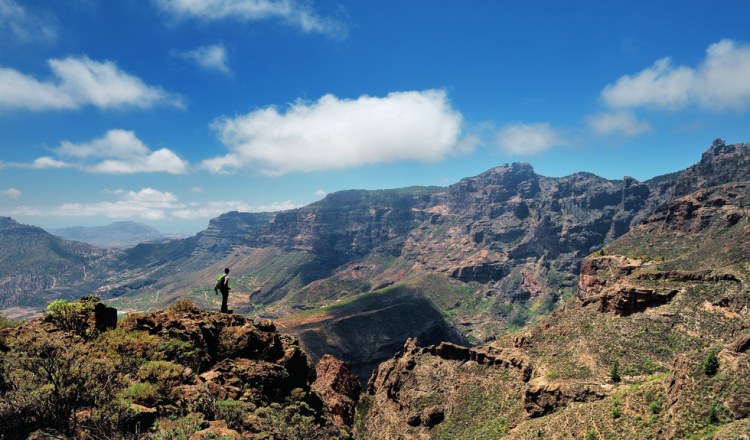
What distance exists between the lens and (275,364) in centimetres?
3089

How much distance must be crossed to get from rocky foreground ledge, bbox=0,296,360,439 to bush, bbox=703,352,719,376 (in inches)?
1416

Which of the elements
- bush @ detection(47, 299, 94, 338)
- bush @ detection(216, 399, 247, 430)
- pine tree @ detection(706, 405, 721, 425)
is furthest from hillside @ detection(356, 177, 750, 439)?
bush @ detection(47, 299, 94, 338)

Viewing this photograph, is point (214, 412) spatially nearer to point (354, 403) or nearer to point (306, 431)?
point (306, 431)

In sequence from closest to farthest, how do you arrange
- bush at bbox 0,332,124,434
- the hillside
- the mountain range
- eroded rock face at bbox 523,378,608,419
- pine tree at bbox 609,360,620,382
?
bush at bbox 0,332,124,434 < the mountain range < the hillside < eroded rock face at bbox 523,378,608,419 < pine tree at bbox 609,360,620,382

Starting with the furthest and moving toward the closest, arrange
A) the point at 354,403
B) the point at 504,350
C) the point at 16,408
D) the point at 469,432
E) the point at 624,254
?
the point at 624,254 < the point at 354,403 < the point at 504,350 < the point at 469,432 < the point at 16,408

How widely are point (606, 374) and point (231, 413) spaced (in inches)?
1983

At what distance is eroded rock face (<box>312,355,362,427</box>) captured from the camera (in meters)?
60.0

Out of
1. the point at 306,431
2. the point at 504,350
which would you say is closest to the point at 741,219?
the point at 504,350

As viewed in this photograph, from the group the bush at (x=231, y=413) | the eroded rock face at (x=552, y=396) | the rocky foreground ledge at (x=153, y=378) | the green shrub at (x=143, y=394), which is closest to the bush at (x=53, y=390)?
the rocky foreground ledge at (x=153, y=378)

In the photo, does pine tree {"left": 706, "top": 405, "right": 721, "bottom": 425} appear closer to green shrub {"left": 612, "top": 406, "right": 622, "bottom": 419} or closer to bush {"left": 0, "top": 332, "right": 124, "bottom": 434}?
green shrub {"left": 612, "top": 406, "right": 622, "bottom": 419}

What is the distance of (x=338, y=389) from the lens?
6725 cm

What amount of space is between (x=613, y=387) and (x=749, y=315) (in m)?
23.0

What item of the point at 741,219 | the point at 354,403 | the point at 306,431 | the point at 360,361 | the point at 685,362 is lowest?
the point at 360,361

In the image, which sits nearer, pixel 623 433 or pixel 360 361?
pixel 623 433
